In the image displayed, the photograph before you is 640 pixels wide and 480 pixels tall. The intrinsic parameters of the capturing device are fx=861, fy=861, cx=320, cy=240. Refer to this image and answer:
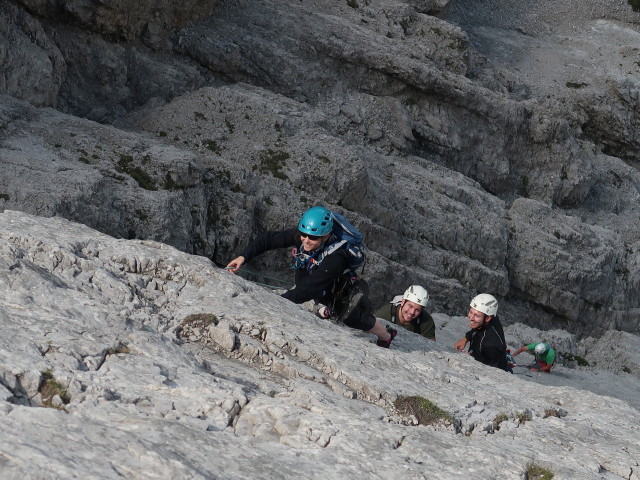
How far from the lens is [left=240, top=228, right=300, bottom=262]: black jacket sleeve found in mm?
16906

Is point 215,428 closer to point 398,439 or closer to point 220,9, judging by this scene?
point 398,439

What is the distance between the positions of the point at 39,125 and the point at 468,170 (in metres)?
25.4

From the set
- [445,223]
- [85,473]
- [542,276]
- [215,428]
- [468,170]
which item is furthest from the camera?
[468,170]

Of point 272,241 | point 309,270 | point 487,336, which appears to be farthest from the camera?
point 487,336

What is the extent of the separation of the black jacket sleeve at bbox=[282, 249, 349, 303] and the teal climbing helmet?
60 centimetres

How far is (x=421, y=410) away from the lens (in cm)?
1270

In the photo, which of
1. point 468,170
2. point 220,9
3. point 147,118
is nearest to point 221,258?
point 147,118

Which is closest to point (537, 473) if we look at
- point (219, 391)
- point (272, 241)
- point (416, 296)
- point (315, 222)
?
point (219, 391)

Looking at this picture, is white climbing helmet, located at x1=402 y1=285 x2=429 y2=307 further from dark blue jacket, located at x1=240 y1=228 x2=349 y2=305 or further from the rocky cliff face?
the rocky cliff face

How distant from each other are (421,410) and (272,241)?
18.4 ft

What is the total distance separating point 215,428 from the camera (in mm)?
10219

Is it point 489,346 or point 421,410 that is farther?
point 489,346

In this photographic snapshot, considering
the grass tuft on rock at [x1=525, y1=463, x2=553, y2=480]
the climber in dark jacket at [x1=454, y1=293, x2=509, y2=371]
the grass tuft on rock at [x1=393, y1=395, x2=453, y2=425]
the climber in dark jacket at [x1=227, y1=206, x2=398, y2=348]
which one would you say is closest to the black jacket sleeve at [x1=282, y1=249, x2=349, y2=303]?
the climber in dark jacket at [x1=227, y1=206, x2=398, y2=348]

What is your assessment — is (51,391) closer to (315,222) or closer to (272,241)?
(315,222)
